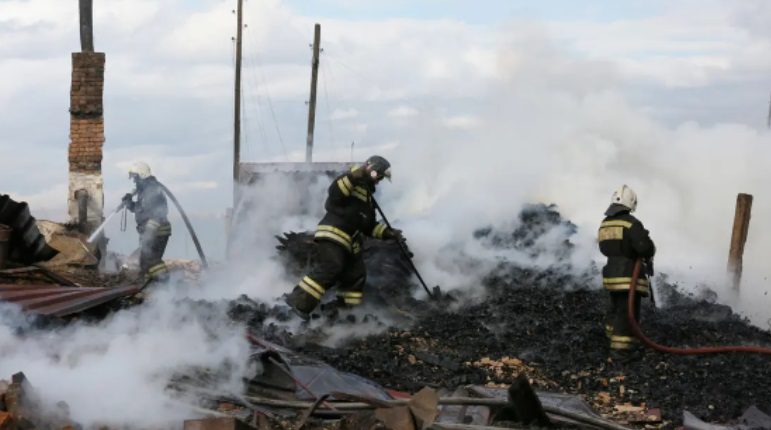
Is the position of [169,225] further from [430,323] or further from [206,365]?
[206,365]

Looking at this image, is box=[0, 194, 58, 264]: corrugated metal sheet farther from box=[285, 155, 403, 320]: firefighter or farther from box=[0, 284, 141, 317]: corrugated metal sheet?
box=[285, 155, 403, 320]: firefighter

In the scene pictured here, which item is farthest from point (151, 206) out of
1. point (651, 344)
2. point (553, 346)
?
point (651, 344)

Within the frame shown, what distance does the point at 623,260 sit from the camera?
33.2 ft

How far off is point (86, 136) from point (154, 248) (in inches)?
188

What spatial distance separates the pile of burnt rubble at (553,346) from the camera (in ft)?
29.3

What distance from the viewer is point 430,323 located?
1120cm

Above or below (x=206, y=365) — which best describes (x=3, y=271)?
above

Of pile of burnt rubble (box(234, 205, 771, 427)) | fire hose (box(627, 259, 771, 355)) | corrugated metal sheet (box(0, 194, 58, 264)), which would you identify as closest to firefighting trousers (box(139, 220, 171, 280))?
pile of burnt rubble (box(234, 205, 771, 427))

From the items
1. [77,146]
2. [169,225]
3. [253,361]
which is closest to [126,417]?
[253,361]

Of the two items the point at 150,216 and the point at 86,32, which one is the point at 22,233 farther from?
the point at 86,32

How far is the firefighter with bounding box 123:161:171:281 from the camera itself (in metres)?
14.0

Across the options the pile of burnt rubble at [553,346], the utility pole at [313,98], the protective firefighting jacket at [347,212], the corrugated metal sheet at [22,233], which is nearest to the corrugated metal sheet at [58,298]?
the pile of burnt rubble at [553,346]

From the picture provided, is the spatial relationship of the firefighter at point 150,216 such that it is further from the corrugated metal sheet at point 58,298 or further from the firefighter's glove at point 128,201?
the corrugated metal sheet at point 58,298

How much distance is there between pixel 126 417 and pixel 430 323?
216 inches
